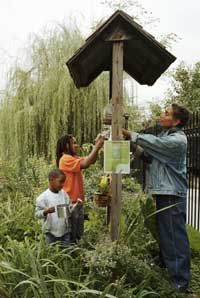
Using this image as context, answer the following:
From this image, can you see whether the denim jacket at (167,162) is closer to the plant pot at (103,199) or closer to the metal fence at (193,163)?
the plant pot at (103,199)

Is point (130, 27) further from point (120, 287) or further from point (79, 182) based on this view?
point (120, 287)

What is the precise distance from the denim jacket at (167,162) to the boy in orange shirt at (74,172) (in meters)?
0.59

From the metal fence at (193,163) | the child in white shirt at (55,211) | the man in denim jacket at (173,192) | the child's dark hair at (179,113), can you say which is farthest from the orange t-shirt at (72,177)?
the metal fence at (193,163)

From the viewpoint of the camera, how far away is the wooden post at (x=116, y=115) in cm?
496

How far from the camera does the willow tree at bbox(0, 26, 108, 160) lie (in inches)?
492

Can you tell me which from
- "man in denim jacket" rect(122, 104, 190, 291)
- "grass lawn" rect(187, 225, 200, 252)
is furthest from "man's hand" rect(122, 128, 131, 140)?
"grass lawn" rect(187, 225, 200, 252)

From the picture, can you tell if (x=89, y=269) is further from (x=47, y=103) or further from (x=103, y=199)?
(x=47, y=103)

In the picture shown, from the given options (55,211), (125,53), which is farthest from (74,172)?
(125,53)

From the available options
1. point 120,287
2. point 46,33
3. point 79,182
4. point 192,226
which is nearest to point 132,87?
point 46,33

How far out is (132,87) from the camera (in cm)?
1315

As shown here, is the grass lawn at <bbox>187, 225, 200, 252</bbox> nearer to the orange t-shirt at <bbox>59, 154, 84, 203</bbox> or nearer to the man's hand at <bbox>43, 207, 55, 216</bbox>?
the orange t-shirt at <bbox>59, 154, 84, 203</bbox>

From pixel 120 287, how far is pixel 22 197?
538 centimetres

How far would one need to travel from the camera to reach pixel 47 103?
12.8 metres

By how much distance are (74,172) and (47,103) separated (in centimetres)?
729
